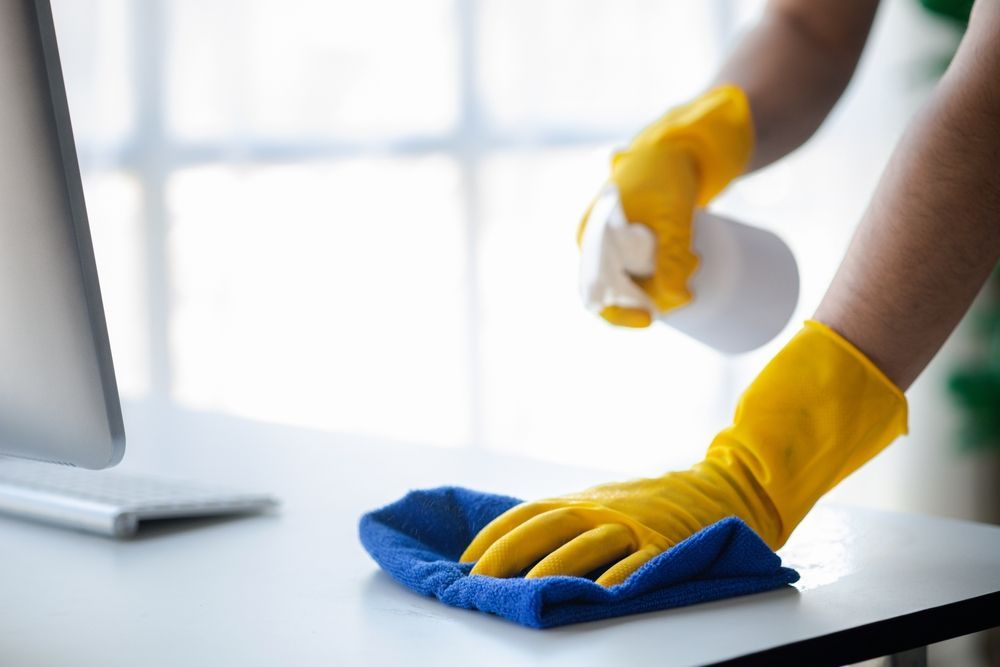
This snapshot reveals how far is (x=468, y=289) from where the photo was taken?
3865mm

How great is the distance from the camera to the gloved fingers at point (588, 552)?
727 millimetres

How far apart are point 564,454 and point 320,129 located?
60.7 inches

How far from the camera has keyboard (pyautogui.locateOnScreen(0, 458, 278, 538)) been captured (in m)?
0.98

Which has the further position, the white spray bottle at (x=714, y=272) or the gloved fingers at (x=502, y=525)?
the white spray bottle at (x=714, y=272)

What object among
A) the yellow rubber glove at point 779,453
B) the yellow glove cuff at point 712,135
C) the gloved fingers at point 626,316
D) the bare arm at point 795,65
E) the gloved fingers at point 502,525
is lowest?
the gloved fingers at point 502,525

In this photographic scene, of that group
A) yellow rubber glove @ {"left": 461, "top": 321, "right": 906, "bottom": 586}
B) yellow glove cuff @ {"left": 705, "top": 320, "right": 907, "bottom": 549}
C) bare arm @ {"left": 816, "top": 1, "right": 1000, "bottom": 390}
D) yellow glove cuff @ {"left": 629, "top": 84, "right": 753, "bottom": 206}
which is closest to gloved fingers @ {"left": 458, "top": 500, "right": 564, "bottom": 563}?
yellow rubber glove @ {"left": 461, "top": 321, "right": 906, "bottom": 586}

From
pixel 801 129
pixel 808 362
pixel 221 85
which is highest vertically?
pixel 221 85

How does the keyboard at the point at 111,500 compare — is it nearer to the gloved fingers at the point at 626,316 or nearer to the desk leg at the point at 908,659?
the gloved fingers at the point at 626,316

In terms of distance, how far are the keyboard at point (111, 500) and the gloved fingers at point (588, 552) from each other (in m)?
0.41

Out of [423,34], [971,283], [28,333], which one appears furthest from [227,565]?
[423,34]

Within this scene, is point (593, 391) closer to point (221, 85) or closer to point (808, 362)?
point (221, 85)

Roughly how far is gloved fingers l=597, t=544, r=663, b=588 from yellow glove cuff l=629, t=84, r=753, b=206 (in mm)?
603

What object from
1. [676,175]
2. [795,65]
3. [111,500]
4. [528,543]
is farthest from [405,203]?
[528,543]

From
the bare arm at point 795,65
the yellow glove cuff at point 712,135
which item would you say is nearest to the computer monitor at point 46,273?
the yellow glove cuff at point 712,135
